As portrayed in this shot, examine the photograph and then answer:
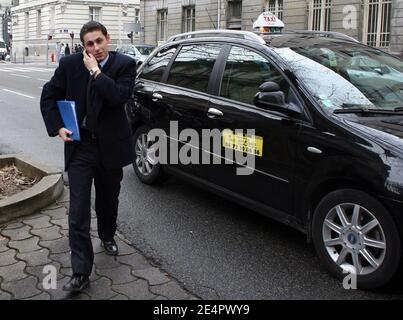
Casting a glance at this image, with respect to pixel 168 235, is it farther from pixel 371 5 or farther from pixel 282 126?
pixel 371 5

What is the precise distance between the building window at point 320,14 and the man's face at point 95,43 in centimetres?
2559

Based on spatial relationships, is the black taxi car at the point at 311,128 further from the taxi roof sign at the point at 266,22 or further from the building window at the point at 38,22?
the building window at the point at 38,22

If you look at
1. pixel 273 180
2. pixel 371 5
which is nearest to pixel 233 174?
pixel 273 180

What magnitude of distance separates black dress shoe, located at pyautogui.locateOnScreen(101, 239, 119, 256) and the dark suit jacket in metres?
0.77

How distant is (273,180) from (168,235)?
3.50ft

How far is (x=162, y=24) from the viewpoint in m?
41.8

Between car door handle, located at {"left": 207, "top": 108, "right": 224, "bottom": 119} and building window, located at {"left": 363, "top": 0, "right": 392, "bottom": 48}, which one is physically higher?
building window, located at {"left": 363, "top": 0, "right": 392, "bottom": 48}

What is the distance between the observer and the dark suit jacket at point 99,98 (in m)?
3.71

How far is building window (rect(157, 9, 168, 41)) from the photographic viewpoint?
41.3 meters

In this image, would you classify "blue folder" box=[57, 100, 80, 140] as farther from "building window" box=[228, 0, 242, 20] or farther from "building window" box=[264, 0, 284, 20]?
"building window" box=[228, 0, 242, 20]

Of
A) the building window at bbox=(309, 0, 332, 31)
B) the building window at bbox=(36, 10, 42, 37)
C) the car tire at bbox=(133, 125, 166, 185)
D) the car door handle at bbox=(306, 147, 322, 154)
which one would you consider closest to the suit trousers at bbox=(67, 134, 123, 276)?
the car door handle at bbox=(306, 147, 322, 154)

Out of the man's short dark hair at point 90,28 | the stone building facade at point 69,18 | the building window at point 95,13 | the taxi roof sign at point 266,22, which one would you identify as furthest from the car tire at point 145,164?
the building window at point 95,13

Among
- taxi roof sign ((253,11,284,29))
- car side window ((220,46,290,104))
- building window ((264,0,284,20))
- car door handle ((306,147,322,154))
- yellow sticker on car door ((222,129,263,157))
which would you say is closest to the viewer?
car door handle ((306,147,322,154))

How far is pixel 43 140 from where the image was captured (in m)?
9.30
